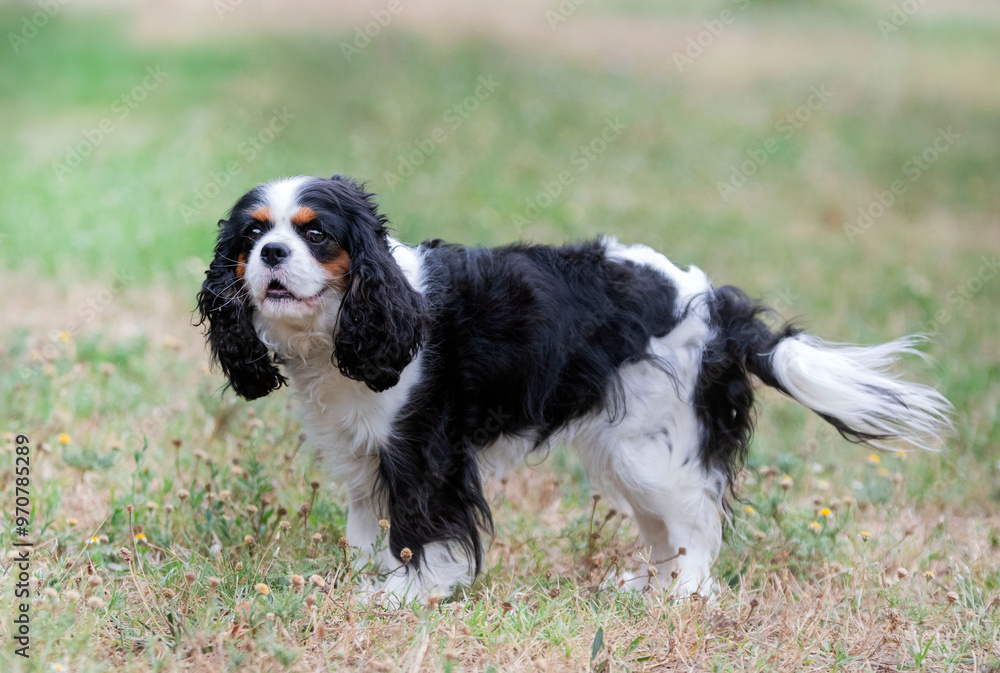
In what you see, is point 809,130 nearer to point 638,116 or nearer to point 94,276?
point 638,116

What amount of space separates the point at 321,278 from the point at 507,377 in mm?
778

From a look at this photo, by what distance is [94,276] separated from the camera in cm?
723

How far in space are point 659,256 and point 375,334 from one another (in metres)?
1.29

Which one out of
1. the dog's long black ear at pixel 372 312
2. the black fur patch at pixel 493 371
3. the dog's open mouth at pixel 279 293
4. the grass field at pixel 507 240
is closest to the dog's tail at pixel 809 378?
the black fur patch at pixel 493 371

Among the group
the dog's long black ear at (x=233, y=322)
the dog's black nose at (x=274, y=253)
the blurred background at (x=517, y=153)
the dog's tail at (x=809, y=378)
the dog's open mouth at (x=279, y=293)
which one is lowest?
the blurred background at (x=517, y=153)

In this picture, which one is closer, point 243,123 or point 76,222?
point 76,222

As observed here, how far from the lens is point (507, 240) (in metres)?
8.58

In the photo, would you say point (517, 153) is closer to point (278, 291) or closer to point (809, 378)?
point (809, 378)

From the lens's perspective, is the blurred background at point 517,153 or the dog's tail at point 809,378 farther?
the blurred background at point 517,153

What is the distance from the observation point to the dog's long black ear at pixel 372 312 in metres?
3.32

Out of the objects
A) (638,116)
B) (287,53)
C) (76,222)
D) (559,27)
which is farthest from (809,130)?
(76,222)

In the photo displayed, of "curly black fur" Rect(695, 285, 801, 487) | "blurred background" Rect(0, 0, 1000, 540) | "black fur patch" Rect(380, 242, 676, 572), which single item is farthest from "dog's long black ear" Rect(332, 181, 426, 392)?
"blurred background" Rect(0, 0, 1000, 540)

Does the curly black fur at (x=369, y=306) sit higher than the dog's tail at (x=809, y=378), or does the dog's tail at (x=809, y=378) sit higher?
the curly black fur at (x=369, y=306)

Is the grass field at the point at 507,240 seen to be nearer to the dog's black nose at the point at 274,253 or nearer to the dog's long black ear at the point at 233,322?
the dog's long black ear at the point at 233,322
